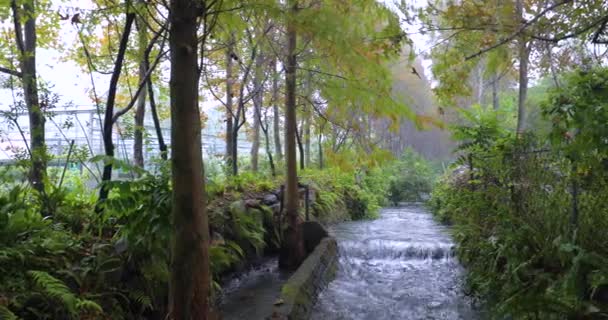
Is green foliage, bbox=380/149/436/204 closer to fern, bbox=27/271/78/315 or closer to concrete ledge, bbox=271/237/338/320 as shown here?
concrete ledge, bbox=271/237/338/320

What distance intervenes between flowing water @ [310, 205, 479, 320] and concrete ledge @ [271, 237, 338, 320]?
0.15 metres

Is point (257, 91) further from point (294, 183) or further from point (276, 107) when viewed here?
point (294, 183)

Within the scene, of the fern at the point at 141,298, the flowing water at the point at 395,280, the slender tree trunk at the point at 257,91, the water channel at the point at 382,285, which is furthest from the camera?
the slender tree trunk at the point at 257,91

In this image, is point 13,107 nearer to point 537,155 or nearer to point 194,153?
point 194,153

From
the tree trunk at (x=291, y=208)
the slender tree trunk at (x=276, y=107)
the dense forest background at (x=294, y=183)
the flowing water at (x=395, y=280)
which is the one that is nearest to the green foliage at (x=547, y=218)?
the dense forest background at (x=294, y=183)

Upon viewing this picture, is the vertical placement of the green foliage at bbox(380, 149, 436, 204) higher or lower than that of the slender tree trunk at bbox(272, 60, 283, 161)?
lower

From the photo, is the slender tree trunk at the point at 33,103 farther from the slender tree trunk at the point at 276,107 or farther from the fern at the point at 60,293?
the slender tree trunk at the point at 276,107

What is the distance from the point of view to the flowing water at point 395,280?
18.5ft

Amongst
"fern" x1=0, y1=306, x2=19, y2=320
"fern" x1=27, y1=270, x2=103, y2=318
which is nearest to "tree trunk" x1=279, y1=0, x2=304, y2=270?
"fern" x1=27, y1=270, x2=103, y2=318

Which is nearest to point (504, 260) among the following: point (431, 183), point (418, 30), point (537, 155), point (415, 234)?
point (537, 155)

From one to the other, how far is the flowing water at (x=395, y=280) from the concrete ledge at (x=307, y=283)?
150 mm

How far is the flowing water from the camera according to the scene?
18.5 ft

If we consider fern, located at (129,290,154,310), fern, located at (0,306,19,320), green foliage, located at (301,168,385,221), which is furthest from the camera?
green foliage, located at (301,168,385,221)

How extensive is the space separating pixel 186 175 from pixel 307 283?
282cm
